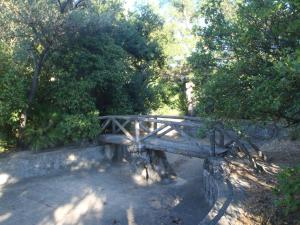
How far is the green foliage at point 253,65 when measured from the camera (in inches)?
168

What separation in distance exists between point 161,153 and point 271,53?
6171 mm

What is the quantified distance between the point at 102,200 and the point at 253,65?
17.6 feet

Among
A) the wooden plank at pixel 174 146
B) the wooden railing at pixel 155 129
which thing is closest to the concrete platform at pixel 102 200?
the wooden plank at pixel 174 146

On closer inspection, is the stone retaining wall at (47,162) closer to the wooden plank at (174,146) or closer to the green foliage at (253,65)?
the wooden plank at (174,146)

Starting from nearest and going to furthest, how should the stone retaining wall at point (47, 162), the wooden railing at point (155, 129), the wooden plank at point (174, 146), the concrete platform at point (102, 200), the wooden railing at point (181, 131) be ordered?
the concrete platform at point (102, 200)
the wooden railing at point (181, 131)
the wooden railing at point (155, 129)
the wooden plank at point (174, 146)
the stone retaining wall at point (47, 162)

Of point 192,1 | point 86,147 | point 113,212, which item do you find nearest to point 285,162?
point 113,212

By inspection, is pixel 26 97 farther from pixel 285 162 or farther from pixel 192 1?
pixel 192 1

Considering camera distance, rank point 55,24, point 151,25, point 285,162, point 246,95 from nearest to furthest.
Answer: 1. point 246,95
2. point 285,162
3. point 55,24
4. point 151,25

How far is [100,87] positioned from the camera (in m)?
12.5

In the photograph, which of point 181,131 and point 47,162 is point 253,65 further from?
point 47,162

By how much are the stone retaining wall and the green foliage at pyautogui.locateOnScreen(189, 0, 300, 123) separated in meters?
6.34

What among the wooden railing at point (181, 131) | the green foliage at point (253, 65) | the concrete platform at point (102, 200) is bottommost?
the concrete platform at point (102, 200)

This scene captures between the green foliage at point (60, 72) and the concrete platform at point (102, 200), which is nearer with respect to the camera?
the concrete platform at point (102, 200)

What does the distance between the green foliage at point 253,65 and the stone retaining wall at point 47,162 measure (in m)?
6.34
